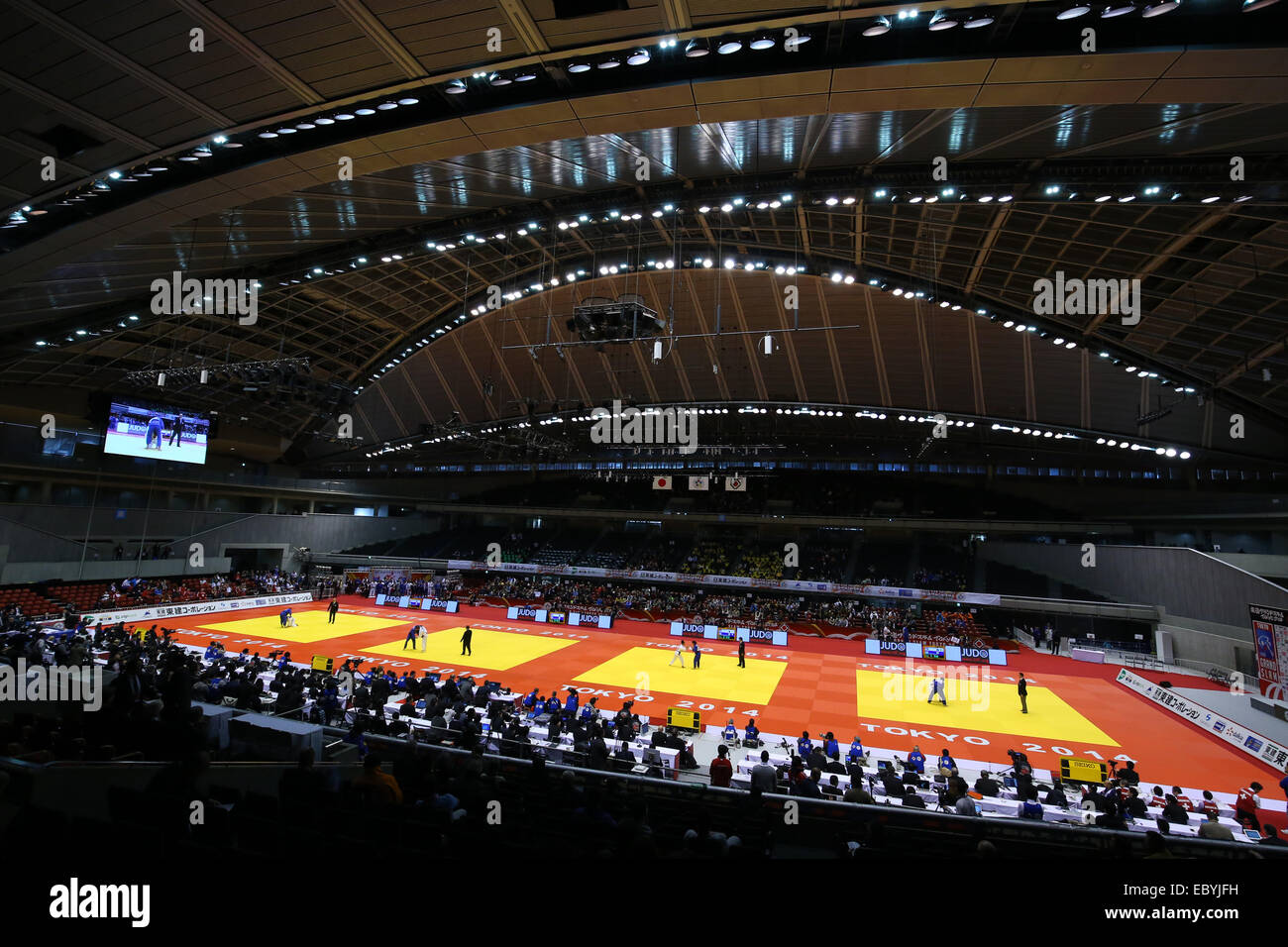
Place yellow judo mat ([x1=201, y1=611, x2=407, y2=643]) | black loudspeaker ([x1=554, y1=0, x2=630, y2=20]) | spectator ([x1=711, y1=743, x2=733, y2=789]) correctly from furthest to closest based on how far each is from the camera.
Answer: yellow judo mat ([x1=201, y1=611, x2=407, y2=643]) → spectator ([x1=711, y1=743, x2=733, y2=789]) → black loudspeaker ([x1=554, y1=0, x2=630, y2=20])

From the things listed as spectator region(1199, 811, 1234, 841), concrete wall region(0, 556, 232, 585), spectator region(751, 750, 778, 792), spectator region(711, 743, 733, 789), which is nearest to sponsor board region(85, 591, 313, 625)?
concrete wall region(0, 556, 232, 585)

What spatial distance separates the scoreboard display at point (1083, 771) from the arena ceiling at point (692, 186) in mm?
12878

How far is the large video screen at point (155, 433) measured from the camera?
35125 mm

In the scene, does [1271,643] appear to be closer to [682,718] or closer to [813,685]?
[813,685]

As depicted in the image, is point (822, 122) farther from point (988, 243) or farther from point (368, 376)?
point (368, 376)

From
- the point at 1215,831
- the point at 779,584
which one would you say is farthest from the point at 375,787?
the point at 779,584

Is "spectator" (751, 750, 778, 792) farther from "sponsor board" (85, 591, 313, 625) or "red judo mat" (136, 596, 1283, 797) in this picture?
"sponsor board" (85, 591, 313, 625)

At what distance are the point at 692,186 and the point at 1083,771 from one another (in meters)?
17.2

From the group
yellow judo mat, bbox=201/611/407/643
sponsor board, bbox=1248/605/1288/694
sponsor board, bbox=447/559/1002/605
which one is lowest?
yellow judo mat, bbox=201/611/407/643

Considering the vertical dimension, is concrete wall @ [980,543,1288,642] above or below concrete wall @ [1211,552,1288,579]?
below

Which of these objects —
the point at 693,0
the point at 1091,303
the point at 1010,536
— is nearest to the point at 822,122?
the point at 693,0

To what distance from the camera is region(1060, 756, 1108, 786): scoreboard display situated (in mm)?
13445

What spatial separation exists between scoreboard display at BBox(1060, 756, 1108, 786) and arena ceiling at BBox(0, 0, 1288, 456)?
42.3 feet

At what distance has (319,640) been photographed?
30484mm
